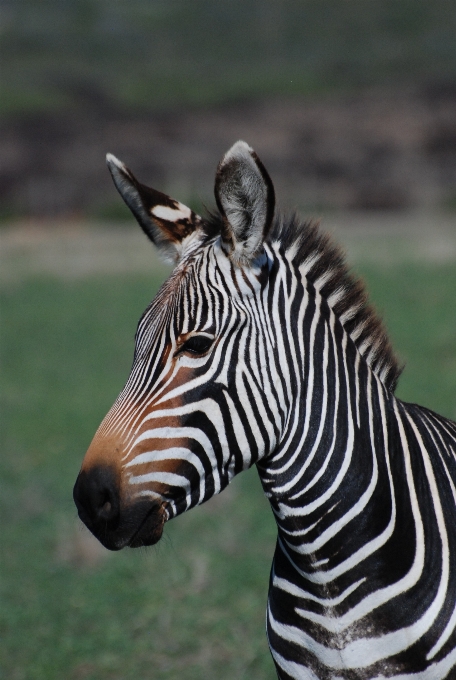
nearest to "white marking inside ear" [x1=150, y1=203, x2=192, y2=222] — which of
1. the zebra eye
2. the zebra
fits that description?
the zebra

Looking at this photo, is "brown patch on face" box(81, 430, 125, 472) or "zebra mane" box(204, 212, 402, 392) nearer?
"brown patch on face" box(81, 430, 125, 472)

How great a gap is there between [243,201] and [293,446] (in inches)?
29.5

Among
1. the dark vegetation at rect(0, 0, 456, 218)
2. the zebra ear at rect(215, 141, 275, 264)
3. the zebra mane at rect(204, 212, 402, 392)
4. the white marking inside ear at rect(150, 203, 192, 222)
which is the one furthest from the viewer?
the dark vegetation at rect(0, 0, 456, 218)

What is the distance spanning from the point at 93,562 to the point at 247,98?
3823 cm

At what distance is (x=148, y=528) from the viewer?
91.1 inches

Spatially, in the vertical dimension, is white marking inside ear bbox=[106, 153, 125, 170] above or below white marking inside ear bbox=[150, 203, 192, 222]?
above

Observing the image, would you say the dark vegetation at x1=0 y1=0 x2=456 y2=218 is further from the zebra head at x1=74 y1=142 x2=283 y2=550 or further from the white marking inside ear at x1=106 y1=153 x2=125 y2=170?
the zebra head at x1=74 y1=142 x2=283 y2=550

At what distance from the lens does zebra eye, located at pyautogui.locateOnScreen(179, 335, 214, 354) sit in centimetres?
234

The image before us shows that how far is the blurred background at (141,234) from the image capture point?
5.59 metres

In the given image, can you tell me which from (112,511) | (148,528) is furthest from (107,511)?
(148,528)

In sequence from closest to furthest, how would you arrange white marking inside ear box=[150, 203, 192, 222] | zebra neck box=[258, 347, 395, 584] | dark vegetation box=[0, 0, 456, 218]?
1. zebra neck box=[258, 347, 395, 584]
2. white marking inside ear box=[150, 203, 192, 222]
3. dark vegetation box=[0, 0, 456, 218]

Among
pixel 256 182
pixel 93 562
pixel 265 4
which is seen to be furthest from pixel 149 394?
pixel 265 4

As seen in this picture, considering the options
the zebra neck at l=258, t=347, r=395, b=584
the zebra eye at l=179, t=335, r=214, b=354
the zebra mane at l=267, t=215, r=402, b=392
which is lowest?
the zebra neck at l=258, t=347, r=395, b=584

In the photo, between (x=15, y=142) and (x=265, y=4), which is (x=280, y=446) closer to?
(x=15, y=142)
